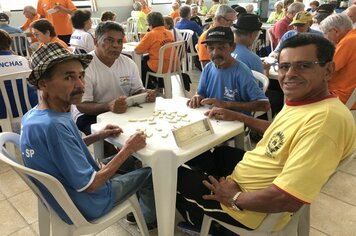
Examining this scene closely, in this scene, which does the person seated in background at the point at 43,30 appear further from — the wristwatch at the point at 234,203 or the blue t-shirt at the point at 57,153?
the wristwatch at the point at 234,203

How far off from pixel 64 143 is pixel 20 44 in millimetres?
4613

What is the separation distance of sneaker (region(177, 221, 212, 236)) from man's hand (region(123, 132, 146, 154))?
63cm

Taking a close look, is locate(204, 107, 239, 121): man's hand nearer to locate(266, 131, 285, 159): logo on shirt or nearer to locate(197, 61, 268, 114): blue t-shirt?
locate(197, 61, 268, 114): blue t-shirt

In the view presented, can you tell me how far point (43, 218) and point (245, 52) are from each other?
186 centimetres

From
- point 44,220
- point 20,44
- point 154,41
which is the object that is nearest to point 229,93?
point 44,220

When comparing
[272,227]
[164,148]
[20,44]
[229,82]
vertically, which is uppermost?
[229,82]

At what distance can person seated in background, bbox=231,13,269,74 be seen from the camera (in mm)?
2357

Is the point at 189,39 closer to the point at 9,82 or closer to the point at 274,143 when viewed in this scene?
the point at 9,82

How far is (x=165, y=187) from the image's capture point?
4.07 ft

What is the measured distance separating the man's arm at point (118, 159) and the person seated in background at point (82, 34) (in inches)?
101

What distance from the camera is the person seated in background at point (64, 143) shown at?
103 centimetres

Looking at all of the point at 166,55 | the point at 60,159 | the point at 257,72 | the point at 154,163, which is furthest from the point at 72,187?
the point at 166,55

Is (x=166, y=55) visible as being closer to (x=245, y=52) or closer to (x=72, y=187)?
(x=245, y=52)

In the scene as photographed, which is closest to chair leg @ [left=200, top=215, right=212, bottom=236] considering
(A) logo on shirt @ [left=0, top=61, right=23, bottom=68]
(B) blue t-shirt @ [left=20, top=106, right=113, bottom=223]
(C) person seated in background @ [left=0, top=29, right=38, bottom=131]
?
(B) blue t-shirt @ [left=20, top=106, right=113, bottom=223]
